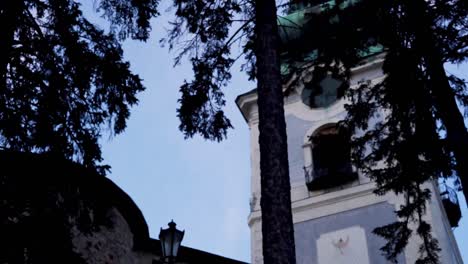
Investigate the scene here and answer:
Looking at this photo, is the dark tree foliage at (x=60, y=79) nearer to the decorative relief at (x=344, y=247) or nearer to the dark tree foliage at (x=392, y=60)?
the dark tree foliage at (x=392, y=60)

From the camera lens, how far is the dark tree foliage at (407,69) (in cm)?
966

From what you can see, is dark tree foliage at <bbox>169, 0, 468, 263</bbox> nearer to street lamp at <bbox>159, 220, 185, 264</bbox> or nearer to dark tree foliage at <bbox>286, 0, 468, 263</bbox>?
dark tree foliage at <bbox>286, 0, 468, 263</bbox>

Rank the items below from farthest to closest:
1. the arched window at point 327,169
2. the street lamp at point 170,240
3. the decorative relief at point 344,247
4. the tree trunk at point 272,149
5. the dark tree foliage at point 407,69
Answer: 1. the arched window at point 327,169
2. the decorative relief at point 344,247
3. the dark tree foliage at point 407,69
4. the street lamp at point 170,240
5. the tree trunk at point 272,149

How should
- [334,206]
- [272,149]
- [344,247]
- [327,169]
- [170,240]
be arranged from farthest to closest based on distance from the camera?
[327,169]
[334,206]
[344,247]
[170,240]
[272,149]

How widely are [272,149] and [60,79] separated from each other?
9.29 feet

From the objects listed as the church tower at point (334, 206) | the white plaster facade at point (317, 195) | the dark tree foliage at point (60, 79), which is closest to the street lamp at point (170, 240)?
the dark tree foliage at point (60, 79)

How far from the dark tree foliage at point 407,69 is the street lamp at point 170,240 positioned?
344cm

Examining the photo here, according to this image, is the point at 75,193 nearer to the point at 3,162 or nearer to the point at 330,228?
the point at 3,162

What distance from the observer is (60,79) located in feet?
27.6

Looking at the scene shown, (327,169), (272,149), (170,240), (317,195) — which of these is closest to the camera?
(272,149)

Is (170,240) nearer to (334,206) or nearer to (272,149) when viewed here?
(272,149)

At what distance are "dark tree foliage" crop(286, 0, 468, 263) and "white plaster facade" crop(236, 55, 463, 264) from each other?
23.2ft

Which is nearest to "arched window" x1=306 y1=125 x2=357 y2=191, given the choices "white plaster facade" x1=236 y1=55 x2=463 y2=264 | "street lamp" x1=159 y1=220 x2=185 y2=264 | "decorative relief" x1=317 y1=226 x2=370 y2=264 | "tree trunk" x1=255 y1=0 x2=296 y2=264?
"white plaster facade" x1=236 y1=55 x2=463 y2=264

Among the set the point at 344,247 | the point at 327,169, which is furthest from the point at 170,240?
the point at 327,169
